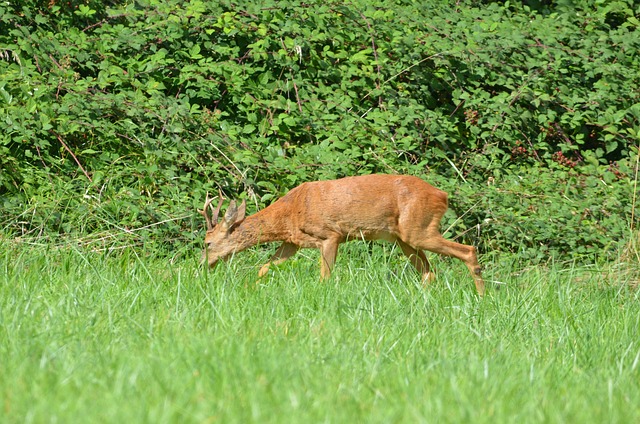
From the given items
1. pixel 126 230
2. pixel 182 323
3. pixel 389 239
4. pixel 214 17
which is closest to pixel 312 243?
pixel 389 239

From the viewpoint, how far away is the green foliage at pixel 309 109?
28.9ft

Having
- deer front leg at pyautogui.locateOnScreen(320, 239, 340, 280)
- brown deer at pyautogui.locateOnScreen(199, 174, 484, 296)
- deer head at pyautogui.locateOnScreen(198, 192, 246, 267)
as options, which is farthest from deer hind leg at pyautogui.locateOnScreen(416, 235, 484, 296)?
deer head at pyautogui.locateOnScreen(198, 192, 246, 267)

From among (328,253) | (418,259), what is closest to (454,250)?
(418,259)

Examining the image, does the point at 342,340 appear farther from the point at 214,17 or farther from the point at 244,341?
the point at 214,17

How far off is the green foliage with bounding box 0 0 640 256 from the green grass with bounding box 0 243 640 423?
1.45 m

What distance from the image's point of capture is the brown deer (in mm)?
7609

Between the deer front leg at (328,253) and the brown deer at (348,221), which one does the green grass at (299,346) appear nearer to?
the deer front leg at (328,253)

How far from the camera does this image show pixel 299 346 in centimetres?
464

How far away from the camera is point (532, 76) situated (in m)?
10.8

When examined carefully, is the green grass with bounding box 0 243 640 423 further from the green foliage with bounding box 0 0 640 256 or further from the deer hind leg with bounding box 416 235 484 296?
the green foliage with bounding box 0 0 640 256

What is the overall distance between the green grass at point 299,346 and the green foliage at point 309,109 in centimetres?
145

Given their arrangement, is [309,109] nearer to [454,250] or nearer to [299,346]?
[454,250]

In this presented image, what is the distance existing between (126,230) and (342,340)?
3.67 meters

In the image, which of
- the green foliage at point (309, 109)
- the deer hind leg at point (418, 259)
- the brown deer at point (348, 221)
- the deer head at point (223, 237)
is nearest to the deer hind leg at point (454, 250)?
the brown deer at point (348, 221)
